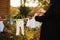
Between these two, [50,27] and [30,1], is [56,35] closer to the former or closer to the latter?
[50,27]

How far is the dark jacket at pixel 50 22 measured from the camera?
1731 millimetres

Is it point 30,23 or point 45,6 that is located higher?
point 45,6

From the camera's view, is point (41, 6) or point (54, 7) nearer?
point (54, 7)

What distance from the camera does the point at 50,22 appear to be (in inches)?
69.7

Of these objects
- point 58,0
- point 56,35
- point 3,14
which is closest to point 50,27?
point 56,35

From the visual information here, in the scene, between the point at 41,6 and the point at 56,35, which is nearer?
the point at 56,35

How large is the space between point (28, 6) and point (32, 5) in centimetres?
6

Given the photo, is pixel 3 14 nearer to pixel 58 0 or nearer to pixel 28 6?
pixel 28 6

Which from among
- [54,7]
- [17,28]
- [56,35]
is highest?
[54,7]

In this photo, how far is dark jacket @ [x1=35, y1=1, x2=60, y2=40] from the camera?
5.68 feet

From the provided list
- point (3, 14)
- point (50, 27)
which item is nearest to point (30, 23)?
point (3, 14)

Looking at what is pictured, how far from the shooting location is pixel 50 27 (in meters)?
1.78

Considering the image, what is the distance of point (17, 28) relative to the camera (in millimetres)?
3023

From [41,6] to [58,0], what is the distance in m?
1.32
